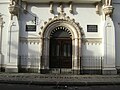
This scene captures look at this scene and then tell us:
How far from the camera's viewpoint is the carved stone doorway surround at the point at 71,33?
67.2ft

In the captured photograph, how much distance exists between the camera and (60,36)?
21.2m

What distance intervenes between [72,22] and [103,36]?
8.97ft

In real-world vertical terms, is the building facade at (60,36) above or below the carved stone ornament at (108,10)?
below

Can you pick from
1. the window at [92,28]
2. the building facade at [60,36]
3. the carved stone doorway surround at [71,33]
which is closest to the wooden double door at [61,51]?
the building facade at [60,36]

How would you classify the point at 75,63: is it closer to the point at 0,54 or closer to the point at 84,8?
the point at 84,8

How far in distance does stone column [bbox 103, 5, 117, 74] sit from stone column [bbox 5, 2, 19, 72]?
22.9 ft

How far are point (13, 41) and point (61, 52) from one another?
3973 mm

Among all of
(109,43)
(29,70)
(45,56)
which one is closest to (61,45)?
(45,56)

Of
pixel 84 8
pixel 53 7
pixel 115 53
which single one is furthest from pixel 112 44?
pixel 53 7

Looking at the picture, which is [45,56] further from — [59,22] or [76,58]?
[59,22]

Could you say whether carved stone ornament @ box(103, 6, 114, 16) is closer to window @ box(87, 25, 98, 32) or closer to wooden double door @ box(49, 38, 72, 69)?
window @ box(87, 25, 98, 32)

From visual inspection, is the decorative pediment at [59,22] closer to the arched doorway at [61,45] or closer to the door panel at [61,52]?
the arched doorway at [61,45]

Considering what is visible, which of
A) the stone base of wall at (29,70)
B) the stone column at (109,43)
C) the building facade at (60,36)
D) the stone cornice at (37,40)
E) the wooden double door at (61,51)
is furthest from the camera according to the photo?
the wooden double door at (61,51)

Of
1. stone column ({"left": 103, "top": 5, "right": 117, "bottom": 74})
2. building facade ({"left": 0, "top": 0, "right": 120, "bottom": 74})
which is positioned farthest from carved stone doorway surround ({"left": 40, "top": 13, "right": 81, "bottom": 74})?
stone column ({"left": 103, "top": 5, "right": 117, "bottom": 74})
